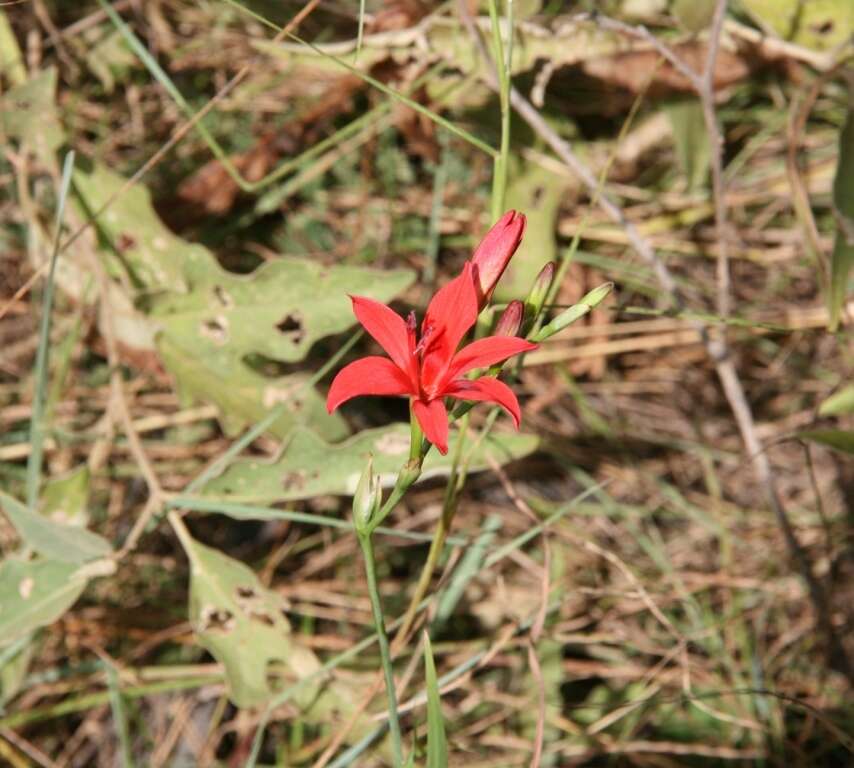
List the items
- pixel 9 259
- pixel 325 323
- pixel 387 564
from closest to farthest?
1. pixel 325 323
2. pixel 387 564
3. pixel 9 259

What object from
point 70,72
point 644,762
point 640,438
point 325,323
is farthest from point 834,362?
point 70,72

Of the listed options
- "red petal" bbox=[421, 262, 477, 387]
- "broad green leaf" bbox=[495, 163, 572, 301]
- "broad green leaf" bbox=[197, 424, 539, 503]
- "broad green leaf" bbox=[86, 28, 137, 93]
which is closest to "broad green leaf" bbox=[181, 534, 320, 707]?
"broad green leaf" bbox=[197, 424, 539, 503]

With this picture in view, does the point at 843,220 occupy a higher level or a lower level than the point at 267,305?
higher

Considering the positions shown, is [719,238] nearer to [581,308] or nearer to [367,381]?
[581,308]

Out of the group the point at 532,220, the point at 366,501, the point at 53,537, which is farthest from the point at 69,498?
the point at 532,220

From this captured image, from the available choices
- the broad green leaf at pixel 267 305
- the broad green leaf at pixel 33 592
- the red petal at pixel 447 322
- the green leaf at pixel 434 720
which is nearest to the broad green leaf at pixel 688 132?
the broad green leaf at pixel 267 305

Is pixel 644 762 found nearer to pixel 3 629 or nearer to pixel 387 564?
pixel 387 564
